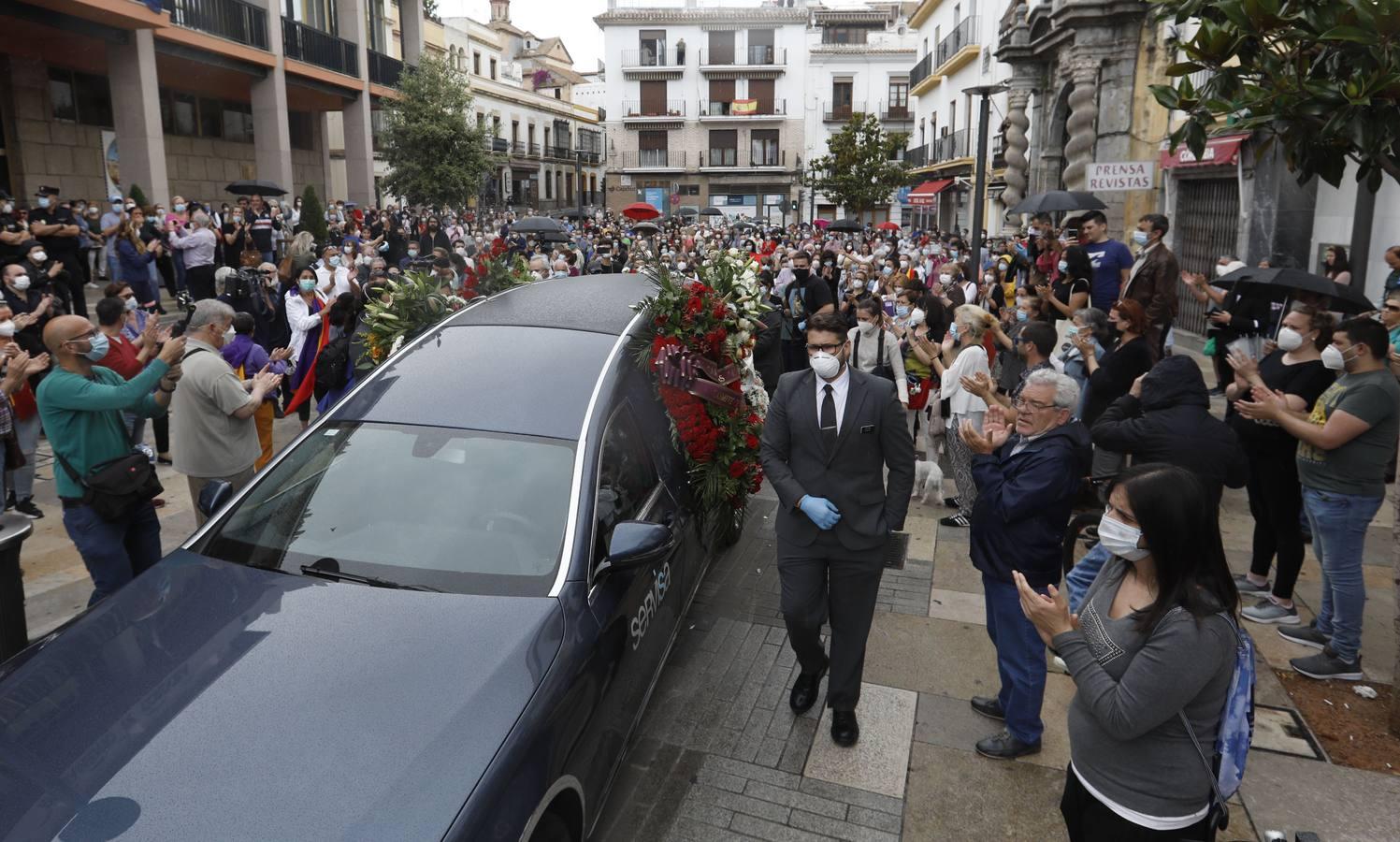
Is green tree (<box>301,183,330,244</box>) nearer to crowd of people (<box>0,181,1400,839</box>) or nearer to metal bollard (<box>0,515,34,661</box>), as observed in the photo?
crowd of people (<box>0,181,1400,839</box>)

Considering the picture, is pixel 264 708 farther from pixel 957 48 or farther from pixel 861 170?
pixel 861 170

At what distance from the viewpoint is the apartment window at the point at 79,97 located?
62.5 ft

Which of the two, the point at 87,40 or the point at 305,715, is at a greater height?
the point at 87,40

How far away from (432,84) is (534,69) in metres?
39.8

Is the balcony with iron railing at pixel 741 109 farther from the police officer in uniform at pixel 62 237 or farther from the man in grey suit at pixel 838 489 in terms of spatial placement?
the man in grey suit at pixel 838 489

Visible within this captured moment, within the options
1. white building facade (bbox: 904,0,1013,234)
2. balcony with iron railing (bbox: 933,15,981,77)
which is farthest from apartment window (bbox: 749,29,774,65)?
balcony with iron railing (bbox: 933,15,981,77)

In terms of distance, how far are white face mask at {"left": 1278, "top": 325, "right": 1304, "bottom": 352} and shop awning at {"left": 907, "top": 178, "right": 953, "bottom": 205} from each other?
92.3ft

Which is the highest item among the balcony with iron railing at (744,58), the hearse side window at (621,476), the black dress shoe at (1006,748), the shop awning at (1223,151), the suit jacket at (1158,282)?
the balcony with iron railing at (744,58)

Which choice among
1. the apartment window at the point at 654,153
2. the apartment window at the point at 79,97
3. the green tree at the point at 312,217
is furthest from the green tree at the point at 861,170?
the apartment window at the point at 79,97

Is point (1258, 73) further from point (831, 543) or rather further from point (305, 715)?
point (305, 715)

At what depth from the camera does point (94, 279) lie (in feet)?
58.8

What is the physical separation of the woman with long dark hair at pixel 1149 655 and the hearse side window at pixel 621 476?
1.64 meters

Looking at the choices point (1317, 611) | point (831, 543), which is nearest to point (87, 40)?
point (831, 543)

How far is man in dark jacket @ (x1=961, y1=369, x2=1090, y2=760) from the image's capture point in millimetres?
3871
